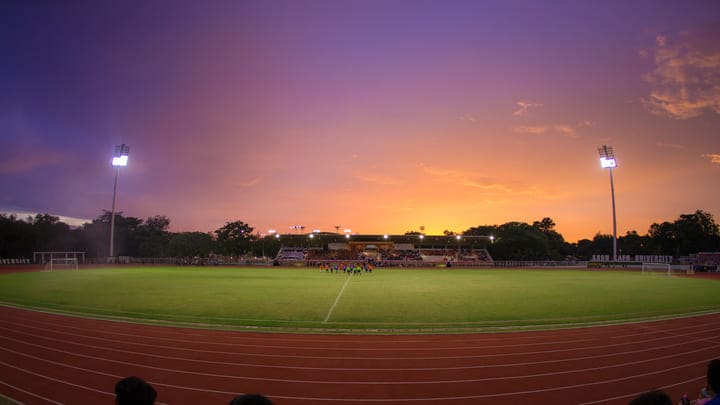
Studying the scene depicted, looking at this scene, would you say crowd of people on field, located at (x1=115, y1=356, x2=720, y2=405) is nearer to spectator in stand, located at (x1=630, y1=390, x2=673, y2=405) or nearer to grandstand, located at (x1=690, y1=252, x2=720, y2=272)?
spectator in stand, located at (x1=630, y1=390, x2=673, y2=405)

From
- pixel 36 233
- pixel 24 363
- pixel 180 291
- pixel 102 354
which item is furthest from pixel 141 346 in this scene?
pixel 36 233

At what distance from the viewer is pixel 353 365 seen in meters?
8.87

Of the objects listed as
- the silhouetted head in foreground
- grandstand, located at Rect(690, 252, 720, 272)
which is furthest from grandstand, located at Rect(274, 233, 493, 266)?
the silhouetted head in foreground

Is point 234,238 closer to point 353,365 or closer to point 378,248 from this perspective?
point 378,248

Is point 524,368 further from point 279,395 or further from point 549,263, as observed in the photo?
point 549,263

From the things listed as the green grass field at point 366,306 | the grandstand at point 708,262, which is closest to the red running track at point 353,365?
the green grass field at point 366,306

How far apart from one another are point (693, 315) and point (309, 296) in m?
17.3

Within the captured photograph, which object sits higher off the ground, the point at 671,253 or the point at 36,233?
the point at 36,233

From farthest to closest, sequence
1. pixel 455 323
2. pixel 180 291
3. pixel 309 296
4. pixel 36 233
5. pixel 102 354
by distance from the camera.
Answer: pixel 36 233 → pixel 180 291 → pixel 309 296 → pixel 455 323 → pixel 102 354

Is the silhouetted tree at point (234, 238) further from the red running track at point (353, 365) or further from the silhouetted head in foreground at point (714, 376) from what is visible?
the silhouetted head in foreground at point (714, 376)

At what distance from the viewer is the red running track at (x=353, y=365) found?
7.18m

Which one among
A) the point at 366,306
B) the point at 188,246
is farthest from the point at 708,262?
the point at 188,246

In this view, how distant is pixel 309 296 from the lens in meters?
21.0

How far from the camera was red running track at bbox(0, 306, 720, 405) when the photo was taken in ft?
23.6
